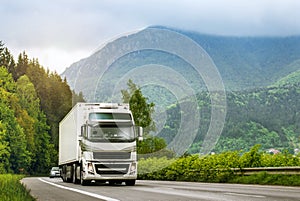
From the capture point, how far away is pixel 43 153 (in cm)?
10312

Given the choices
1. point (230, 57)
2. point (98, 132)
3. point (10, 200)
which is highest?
point (230, 57)

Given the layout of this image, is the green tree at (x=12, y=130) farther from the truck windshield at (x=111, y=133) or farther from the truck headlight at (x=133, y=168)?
the truck headlight at (x=133, y=168)

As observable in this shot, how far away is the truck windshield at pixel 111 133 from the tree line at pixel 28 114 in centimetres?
5037

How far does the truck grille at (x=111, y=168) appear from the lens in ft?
89.3

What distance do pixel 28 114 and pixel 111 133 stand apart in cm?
7567

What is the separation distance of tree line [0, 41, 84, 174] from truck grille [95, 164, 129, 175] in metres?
50.6

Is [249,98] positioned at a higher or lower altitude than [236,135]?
higher

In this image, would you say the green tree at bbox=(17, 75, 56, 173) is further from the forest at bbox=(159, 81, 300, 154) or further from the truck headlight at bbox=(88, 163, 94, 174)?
the truck headlight at bbox=(88, 163, 94, 174)

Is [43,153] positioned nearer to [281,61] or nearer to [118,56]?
[118,56]

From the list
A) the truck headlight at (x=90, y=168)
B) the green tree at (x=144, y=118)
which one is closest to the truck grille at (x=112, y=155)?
the truck headlight at (x=90, y=168)

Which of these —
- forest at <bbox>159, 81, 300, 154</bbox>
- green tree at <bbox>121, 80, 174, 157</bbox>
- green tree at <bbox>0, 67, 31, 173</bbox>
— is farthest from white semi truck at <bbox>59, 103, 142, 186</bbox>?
green tree at <bbox>0, 67, 31, 173</bbox>

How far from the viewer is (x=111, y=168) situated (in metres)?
27.3

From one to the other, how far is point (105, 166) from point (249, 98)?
67.5 meters

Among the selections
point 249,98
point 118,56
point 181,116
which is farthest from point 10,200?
point 249,98
